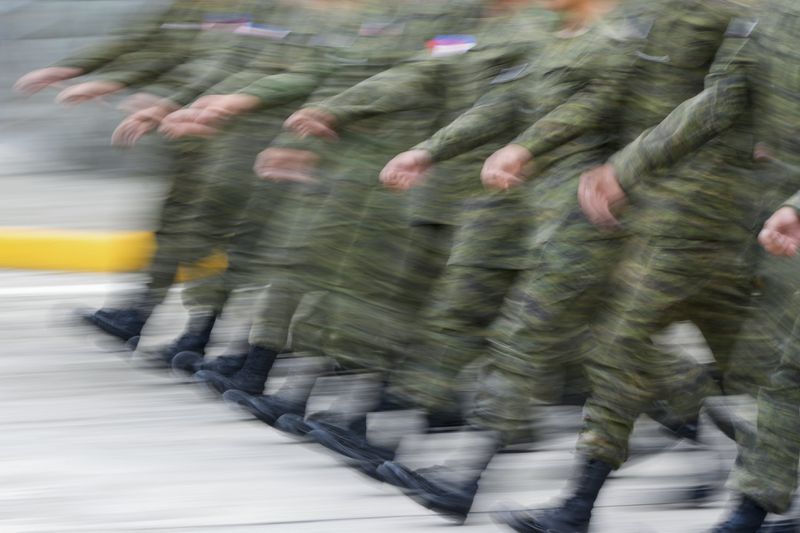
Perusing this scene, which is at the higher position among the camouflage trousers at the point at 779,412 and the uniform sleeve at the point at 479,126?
the uniform sleeve at the point at 479,126

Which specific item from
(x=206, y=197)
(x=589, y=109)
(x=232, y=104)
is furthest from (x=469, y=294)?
(x=206, y=197)

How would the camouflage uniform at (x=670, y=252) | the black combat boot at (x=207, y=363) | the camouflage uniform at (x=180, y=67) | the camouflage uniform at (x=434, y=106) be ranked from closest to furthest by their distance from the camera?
1. the camouflage uniform at (x=670, y=252)
2. the camouflage uniform at (x=434, y=106)
3. the black combat boot at (x=207, y=363)
4. the camouflage uniform at (x=180, y=67)

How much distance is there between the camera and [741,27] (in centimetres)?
448

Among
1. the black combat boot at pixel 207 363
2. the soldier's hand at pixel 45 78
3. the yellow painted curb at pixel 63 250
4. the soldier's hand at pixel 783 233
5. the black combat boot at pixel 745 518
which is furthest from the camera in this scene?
the yellow painted curb at pixel 63 250

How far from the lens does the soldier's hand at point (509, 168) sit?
4.97 metres

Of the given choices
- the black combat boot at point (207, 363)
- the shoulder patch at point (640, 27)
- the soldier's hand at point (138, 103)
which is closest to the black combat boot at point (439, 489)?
the shoulder patch at point (640, 27)

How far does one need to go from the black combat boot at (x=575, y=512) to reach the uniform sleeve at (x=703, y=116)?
0.76 meters

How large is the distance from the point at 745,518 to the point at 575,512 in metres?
0.48

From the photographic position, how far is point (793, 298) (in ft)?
14.0

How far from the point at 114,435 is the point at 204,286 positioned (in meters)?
0.94

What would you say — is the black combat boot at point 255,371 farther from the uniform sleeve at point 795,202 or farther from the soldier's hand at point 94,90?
the uniform sleeve at point 795,202

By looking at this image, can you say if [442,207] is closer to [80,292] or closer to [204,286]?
[204,286]

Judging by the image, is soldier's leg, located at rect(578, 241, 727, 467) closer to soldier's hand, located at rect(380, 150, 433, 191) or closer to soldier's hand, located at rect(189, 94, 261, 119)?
soldier's hand, located at rect(380, 150, 433, 191)

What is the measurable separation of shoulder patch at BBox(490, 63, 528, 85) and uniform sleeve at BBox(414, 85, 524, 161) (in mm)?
26
